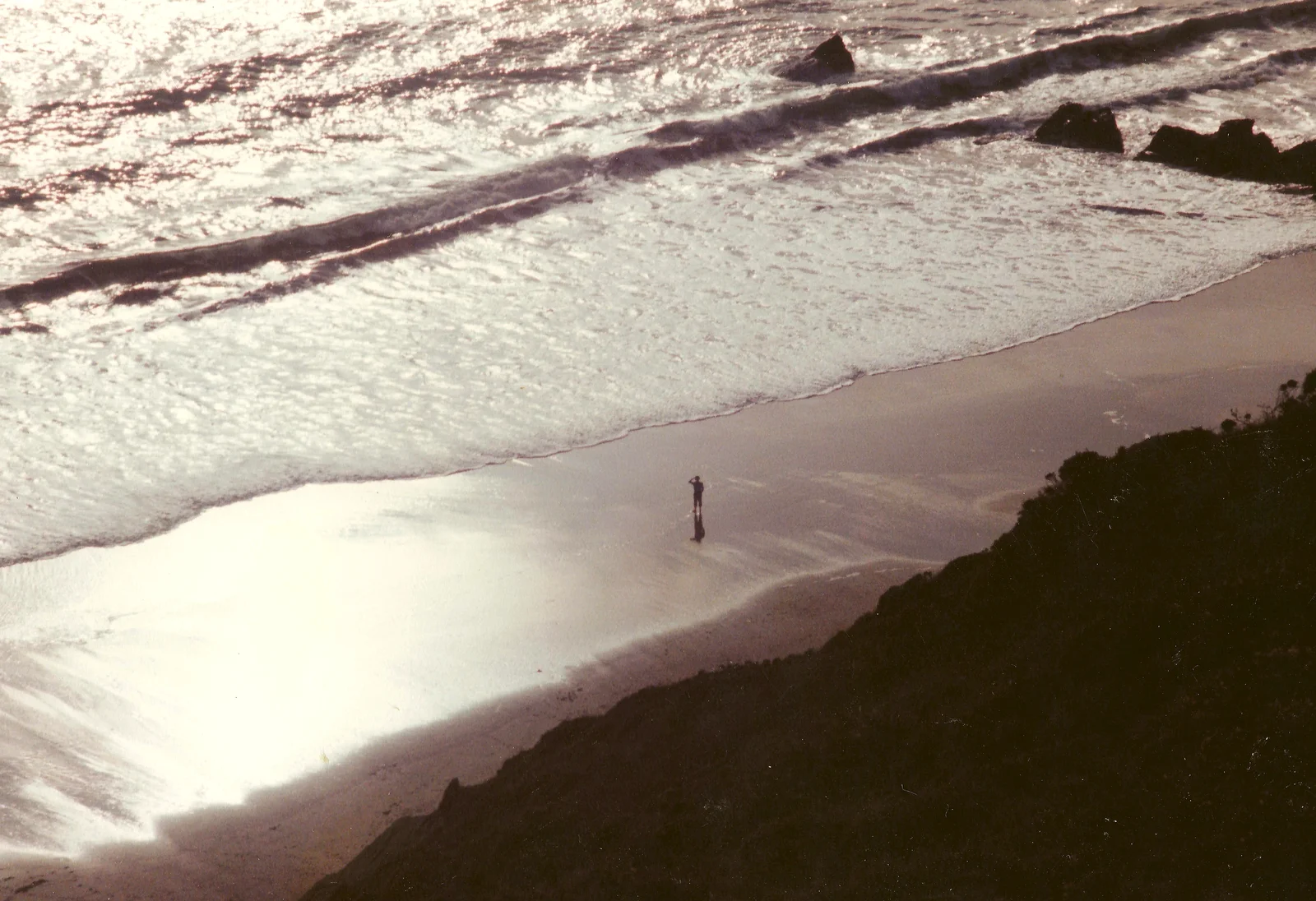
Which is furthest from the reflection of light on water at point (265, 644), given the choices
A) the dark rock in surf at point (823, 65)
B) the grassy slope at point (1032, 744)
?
the dark rock in surf at point (823, 65)

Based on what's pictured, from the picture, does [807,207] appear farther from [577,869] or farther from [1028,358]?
[577,869]

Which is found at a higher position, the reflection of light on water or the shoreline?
the shoreline

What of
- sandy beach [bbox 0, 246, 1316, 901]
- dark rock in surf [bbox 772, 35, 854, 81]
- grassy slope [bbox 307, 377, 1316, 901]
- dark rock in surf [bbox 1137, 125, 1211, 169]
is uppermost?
dark rock in surf [bbox 772, 35, 854, 81]

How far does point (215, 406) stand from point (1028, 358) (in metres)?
7.24

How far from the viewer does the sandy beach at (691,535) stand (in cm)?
639

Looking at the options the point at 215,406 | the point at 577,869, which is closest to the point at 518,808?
the point at 577,869

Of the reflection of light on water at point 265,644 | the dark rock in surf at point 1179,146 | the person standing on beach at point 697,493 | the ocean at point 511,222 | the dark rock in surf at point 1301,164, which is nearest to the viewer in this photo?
the reflection of light on water at point 265,644

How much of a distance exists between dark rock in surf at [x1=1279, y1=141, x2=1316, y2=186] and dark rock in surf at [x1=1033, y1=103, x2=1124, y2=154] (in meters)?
2.28

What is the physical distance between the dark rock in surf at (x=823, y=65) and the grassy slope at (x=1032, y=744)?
62.8 feet

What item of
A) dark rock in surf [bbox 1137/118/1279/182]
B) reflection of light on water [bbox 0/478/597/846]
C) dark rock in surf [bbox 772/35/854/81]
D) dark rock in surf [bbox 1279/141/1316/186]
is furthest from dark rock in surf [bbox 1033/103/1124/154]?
reflection of light on water [bbox 0/478/597/846]

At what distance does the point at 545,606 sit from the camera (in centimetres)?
821

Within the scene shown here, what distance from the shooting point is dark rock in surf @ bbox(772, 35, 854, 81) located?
22609 millimetres

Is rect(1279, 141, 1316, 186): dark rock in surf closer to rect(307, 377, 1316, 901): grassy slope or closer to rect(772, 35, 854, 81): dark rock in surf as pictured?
rect(772, 35, 854, 81): dark rock in surf

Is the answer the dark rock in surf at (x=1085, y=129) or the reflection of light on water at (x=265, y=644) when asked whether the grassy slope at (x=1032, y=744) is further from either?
the dark rock in surf at (x=1085, y=129)
